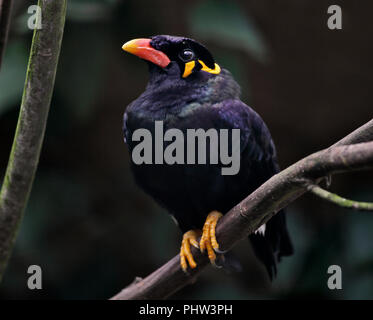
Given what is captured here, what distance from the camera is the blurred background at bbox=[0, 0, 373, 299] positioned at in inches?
142

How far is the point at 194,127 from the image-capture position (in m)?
2.33

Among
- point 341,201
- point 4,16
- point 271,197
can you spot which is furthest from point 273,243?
point 4,16

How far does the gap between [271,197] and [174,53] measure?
0.95 meters

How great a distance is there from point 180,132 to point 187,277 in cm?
53

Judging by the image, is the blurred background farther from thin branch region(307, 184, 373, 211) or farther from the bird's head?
thin branch region(307, 184, 373, 211)

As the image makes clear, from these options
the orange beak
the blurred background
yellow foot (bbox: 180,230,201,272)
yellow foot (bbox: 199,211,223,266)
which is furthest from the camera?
the blurred background

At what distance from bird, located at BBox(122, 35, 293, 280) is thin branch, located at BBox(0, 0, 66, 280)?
0.51 m

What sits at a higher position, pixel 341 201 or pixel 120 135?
pixel 120 135

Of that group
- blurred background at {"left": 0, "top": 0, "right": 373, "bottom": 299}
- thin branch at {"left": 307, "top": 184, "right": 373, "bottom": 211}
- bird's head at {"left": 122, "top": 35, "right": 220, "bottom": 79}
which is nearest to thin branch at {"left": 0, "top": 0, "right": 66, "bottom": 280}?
bird's head at {"left": 122, "top": 35, "right": 220, "bottom": 79}

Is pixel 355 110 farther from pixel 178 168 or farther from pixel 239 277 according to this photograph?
pixel 178 168

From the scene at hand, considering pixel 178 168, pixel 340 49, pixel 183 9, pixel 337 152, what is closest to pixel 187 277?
pixel 178 168

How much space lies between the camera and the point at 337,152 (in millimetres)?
1570

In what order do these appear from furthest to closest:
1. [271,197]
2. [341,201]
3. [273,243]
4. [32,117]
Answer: [273,243], [32,117], [271,197], [341,201]

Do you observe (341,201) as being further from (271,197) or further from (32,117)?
(32,117)
